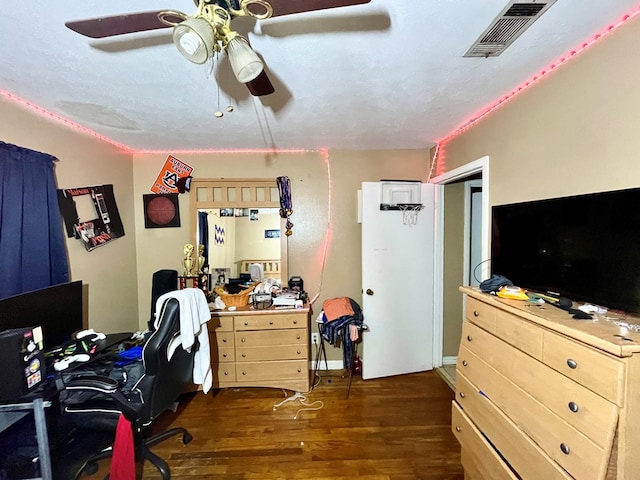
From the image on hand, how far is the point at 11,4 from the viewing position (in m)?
1.10

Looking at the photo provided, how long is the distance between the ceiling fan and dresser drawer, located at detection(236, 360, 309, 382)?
2.44 meters

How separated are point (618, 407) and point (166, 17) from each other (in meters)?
1.87

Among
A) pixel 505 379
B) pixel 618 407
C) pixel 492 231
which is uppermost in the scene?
pixel 492 231

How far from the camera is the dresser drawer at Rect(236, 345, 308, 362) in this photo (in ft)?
8.79

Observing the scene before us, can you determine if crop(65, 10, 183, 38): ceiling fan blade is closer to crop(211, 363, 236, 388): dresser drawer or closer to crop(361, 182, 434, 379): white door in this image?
crop(361, 182, 434, 379): white door

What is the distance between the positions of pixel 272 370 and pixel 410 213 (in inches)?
81.4

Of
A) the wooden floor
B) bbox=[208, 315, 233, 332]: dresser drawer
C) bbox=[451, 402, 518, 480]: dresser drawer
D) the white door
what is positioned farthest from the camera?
the white door

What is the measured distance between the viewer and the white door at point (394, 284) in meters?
2.92

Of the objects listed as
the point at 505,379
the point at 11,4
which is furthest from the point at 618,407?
the point at 11,4

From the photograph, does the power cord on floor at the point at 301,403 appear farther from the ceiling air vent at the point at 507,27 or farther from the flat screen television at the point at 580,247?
the ceiling air vent at the point at 507,27

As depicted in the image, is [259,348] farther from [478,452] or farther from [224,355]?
[478,452]

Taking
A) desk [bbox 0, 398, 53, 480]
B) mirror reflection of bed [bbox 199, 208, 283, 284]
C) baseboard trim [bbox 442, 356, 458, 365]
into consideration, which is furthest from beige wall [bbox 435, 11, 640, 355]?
desk [bbox 0, 398, 53, 480]

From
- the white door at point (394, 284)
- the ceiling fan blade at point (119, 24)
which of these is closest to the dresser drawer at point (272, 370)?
the white door at point (394, 284)

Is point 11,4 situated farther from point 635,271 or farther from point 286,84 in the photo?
point 635,271
